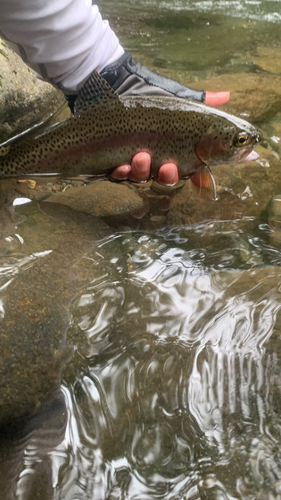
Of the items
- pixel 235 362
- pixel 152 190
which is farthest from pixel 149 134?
pixel 235 362

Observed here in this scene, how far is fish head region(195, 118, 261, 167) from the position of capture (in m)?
2.83

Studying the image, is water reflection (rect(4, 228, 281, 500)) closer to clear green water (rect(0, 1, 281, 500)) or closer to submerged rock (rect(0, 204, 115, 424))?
clear green water (rect(0, 1, 281, 500))

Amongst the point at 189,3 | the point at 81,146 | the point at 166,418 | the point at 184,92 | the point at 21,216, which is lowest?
the point at 166,418

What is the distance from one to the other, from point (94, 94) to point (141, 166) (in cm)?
73

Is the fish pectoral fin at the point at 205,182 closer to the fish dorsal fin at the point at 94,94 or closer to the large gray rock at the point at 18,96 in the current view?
the fish dorsal fin at the point at 94,94

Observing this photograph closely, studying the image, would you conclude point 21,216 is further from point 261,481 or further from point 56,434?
point 261,481

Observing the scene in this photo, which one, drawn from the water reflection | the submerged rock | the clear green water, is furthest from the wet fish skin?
the water reflection

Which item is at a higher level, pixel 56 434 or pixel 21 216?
pixel 21 216

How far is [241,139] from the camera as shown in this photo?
282cm

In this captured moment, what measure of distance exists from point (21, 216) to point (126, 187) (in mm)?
1020

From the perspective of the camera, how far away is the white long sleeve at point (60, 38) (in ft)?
8.29

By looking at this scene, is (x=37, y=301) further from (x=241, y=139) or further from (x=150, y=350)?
(x=241, y=139)

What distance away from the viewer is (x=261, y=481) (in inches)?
58.1

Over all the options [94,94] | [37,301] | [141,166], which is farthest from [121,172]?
[37,301]
